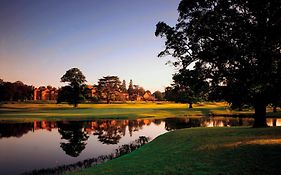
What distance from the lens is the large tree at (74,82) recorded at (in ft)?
302

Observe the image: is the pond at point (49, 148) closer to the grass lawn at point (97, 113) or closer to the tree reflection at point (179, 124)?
the tree reflection at point (179, 124)

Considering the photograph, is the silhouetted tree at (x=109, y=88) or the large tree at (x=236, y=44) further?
the silhouetted tree at (x=109, y=88)

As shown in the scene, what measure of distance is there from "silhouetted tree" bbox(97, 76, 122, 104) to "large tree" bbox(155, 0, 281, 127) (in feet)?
355

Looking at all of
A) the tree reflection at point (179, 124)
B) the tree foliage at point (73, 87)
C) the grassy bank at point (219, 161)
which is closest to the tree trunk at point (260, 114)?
the grassy bank at point (219, 161)

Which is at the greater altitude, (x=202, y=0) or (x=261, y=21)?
(x=202, y=0)

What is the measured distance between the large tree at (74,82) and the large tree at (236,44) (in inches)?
2648

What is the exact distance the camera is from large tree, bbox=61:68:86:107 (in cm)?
9194

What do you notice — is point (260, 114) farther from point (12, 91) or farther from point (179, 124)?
point (12, 91)

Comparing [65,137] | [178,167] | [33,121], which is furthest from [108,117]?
[178,167]

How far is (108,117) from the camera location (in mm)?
63875

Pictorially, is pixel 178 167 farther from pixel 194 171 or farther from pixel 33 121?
pixel 33 121

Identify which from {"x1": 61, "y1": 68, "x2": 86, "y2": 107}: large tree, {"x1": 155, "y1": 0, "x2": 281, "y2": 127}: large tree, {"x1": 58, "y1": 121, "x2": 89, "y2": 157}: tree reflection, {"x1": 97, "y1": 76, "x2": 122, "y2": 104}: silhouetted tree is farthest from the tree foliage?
{"x1": 155, "y1": 0, "x2": 281, "y2": 127}: large tree

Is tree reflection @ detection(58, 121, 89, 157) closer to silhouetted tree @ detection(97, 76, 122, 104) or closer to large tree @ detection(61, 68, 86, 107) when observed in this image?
large tree @ detection(61, 68, 86, 107)

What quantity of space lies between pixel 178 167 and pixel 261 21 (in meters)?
16.9
